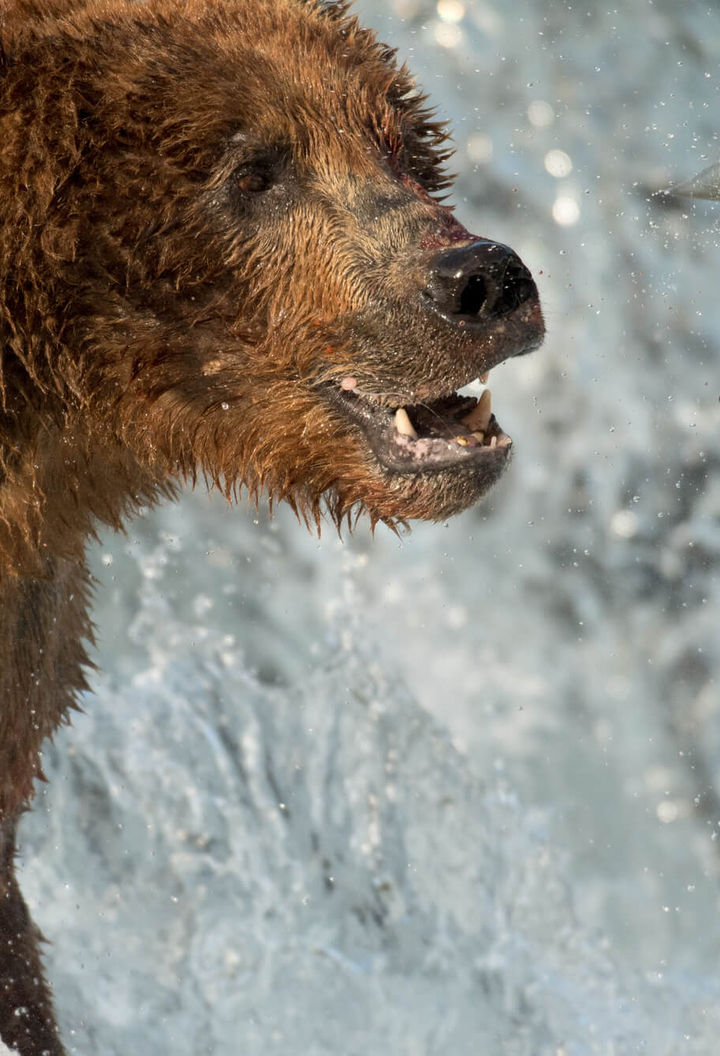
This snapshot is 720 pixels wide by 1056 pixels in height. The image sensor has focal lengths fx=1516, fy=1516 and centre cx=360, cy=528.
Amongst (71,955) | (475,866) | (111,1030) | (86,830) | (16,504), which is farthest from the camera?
(475,866)

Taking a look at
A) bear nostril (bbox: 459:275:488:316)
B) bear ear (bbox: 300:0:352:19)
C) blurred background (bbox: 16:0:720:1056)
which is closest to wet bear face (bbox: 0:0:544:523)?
bear nostril (bbox: 459:275:488:316)

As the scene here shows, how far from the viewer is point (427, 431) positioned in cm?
315

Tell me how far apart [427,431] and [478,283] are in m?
0.37

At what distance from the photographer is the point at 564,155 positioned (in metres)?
6.77

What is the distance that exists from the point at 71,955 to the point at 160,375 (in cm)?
309

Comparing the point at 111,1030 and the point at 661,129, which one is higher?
the point at 661,129

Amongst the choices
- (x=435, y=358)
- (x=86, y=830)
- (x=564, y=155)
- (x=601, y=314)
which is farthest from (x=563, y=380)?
(x=435, y=358)

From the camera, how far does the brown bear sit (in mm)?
2934

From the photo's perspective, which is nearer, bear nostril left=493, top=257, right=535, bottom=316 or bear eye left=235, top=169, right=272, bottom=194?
bear nostril left=493, top=257, right=535, bottom=316

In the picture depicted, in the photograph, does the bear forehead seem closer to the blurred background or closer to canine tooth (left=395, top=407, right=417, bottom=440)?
canine tooth (left=395, top=407, right=417, bottom=440)

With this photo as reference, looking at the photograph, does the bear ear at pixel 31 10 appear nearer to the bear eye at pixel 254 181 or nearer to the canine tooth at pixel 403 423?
the bear eye at pixel 254 181

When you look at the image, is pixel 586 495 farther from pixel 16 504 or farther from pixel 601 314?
pixel 16 504

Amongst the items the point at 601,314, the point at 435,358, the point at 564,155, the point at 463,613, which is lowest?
the point at 435,358

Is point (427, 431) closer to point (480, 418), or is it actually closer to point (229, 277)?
point (480, 418)
